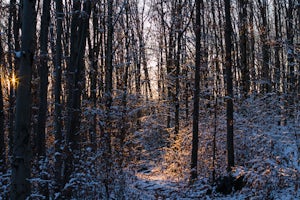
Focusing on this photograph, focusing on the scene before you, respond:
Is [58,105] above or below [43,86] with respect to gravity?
below

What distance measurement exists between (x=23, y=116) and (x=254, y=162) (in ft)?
27.6

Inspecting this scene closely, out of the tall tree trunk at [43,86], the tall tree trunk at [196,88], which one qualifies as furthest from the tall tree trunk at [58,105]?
the tall tree trunk at [196,88]

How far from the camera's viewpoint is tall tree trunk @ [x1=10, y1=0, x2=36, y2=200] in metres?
3.96

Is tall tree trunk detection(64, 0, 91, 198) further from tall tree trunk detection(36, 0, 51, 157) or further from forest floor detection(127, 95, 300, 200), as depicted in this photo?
Answer: forest floor detection(127, 95, 300, 200)

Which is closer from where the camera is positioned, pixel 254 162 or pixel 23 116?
pixel 23 116

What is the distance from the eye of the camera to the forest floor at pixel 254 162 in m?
8.77

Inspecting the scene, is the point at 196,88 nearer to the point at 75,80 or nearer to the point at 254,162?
the point at 254,162

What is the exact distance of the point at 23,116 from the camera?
13.2 feet

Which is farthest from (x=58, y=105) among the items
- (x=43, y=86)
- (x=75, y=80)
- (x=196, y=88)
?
(x=196, y=88)

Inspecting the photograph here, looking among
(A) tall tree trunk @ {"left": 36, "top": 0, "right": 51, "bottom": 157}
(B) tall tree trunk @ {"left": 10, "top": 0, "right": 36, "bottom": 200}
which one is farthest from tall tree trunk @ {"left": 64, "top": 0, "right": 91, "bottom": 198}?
(B) tall tree trunk @ {"left": 10, "top": 0, "right": 36, "bottom": 200}

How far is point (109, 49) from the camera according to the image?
14.7 m

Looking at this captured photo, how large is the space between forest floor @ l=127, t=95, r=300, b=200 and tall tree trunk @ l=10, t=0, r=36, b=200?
6026 millimetres

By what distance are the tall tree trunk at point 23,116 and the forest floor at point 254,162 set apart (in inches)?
237

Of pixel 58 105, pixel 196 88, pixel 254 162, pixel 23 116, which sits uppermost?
pixel 196 88
